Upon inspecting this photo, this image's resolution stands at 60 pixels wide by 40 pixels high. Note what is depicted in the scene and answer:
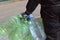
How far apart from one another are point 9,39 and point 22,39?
177mm

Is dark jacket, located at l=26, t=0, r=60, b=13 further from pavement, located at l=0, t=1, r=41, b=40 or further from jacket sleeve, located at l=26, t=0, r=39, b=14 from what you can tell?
pavement, located at l=0, t=1, r=41, b=40

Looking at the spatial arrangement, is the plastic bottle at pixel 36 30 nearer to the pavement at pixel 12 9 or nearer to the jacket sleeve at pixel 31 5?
the jacket sleeve at pixel 31 5

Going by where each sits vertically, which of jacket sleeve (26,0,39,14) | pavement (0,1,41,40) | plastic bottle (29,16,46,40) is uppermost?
jacket sleeve (26,0,39,14)

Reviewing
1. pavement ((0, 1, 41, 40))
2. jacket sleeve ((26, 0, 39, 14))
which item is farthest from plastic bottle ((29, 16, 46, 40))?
pavement ((0, 1, 41, 40))

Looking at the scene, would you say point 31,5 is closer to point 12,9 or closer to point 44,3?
point 44,3

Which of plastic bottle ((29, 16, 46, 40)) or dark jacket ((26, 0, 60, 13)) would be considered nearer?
dark jacket ((26, 0, 60, 13))

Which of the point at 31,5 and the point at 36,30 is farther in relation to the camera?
the point at 36,30

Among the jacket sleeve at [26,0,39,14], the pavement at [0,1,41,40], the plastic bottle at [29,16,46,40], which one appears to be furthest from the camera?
the pavement at [0,1,41,40]

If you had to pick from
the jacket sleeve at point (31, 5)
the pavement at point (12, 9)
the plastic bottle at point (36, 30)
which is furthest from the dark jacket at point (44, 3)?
the pavement at point (12, 9)

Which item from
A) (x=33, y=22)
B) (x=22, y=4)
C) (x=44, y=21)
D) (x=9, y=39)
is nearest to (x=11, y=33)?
(x=9, y=39)

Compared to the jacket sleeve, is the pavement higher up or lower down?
lower down

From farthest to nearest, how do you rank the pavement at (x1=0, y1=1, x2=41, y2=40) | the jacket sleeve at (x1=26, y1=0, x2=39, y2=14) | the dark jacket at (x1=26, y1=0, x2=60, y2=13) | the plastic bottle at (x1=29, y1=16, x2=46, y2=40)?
the pavement at (x1=0, y1=1, x2=41, y2=40) < the plastic bottle at (x1=29, y1=16, x2=46, y2=40) < the jacket sleeve at (x1=26, y1=0, x2=39, y2=14) < the dark jacket at (x1=26, y1=0, x2=60, y2=13)

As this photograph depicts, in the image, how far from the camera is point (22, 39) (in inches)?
94.1

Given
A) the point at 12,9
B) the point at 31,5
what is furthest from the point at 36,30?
the point at 12,9
